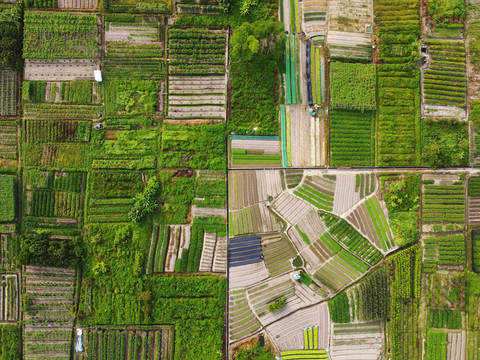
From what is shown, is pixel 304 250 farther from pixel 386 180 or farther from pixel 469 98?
pixel 469 98

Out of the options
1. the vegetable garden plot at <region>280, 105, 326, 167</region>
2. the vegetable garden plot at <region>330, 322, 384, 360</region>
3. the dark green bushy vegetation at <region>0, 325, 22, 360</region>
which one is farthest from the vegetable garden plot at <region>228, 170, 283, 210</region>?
the dark green bushy vegetation at <region>0, 325, 22, 360</region>

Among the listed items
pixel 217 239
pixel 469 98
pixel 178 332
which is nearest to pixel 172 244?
pixel 217 239

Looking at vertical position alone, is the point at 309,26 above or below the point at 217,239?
above

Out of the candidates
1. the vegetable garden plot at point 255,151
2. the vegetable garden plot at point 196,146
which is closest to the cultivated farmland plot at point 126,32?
the vegetable garden plot at point 196,146

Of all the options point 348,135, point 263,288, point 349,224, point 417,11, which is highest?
point 417,11

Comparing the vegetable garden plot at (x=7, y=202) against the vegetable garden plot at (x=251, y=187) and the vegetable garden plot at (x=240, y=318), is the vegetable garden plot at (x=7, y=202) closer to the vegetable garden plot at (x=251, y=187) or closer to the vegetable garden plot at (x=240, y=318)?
the vegetable garden plot at (x=251, y=187)

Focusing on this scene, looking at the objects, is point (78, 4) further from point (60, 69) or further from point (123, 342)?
point (123, 342)

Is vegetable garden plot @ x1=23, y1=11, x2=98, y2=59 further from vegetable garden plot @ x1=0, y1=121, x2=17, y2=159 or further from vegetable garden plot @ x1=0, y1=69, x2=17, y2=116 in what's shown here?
vegetable garden plot @ x1=0, y1=121, x2=17, y2=159

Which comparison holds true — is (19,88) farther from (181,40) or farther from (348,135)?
(348,135)
